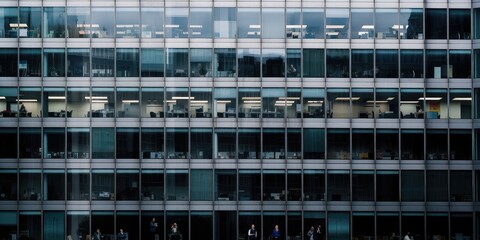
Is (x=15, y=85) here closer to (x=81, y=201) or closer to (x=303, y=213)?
(x=81, y=201)

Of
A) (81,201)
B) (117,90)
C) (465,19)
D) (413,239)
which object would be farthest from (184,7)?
(413,239)

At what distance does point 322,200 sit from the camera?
48375mm

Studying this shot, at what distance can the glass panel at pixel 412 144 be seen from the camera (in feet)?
159

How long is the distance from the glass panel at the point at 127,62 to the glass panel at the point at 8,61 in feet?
23.3

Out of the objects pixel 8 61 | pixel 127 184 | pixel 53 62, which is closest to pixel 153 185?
pixel 127 184

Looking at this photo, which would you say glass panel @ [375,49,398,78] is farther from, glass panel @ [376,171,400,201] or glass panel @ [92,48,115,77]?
glass panel @ [92,48,115,77]

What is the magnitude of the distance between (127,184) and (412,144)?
19.7 m

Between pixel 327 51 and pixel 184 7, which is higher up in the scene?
pixel 184 7

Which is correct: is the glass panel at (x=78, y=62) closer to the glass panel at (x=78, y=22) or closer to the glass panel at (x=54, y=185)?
the glass panel at (x=78, y=22)

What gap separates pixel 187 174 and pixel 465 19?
857 inches

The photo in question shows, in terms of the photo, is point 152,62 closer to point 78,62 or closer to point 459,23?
point 78,62

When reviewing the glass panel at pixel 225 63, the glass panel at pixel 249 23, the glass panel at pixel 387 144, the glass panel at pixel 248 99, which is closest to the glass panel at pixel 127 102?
the glass panel at pixel 225 63

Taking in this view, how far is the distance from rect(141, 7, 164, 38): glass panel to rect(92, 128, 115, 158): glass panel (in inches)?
282

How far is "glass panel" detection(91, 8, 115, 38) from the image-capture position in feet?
161
